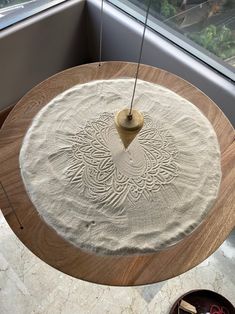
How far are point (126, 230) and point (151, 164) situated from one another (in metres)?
0.19

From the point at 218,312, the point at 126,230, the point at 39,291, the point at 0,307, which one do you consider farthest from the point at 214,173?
the point at 0,307

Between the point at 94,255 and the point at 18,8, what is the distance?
4.21ft

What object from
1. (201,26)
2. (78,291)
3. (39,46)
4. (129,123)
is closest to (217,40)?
(201,26)

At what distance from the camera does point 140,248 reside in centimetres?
74

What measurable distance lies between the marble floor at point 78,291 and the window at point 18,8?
3.39 ft

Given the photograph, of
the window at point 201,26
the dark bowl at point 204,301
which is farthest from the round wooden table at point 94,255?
the dark bowl at point 204,301

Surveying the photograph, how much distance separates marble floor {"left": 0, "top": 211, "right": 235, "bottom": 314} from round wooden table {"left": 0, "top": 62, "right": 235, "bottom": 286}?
30.1 inches

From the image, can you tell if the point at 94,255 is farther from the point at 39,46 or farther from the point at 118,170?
the point at 39,46

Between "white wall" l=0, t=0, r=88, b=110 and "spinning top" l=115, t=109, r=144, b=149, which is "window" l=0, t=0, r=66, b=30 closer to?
"white wall" l=0, t=0, r=88, b=110

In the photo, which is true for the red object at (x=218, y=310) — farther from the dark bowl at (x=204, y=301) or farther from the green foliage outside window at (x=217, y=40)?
the green foliage outside window at (x=217, y=40)

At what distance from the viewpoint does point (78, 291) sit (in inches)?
55.8

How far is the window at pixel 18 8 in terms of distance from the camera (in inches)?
59.1

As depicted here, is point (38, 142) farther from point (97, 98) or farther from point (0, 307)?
point (0, 307)

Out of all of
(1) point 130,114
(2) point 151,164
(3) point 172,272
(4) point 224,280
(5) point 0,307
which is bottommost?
(5) point 0,307
